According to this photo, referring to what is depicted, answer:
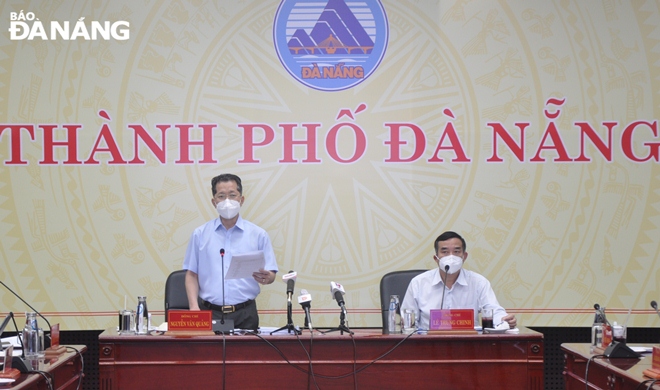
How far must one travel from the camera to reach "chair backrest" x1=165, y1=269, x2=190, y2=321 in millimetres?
4387

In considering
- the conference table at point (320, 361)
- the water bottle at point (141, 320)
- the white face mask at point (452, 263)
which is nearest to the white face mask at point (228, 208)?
the water bottle at point (141, 320)

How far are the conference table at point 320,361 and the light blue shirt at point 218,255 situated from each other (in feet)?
2.38

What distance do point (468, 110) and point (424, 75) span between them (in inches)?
14.3

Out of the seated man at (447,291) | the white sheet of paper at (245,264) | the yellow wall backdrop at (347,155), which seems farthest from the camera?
the yellow wall backdrop at (347,155)

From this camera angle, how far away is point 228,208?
4289 millimetres

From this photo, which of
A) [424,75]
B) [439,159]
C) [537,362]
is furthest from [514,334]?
[424,75]

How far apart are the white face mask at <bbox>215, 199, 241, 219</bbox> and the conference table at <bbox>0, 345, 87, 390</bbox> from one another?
1.09 meters

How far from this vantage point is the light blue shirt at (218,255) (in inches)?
170

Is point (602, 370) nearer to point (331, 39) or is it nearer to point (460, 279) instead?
point (460, 279)

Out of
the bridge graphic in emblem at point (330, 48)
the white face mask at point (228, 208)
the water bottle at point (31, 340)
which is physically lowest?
the water bottle at point (31, 340)

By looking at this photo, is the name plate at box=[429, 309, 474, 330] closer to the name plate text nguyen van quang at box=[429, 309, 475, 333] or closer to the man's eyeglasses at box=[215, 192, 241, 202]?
the name plate text nguyen van quang at box=[429, 309, 475, 333]

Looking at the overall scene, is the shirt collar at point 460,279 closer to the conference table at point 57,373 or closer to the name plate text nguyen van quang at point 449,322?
the name plate text nguyen van quang at point 449,322

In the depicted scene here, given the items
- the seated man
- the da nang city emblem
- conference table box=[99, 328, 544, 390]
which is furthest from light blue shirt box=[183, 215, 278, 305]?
the da nang city emblem

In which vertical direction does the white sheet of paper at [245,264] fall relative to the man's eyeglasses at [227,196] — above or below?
below
